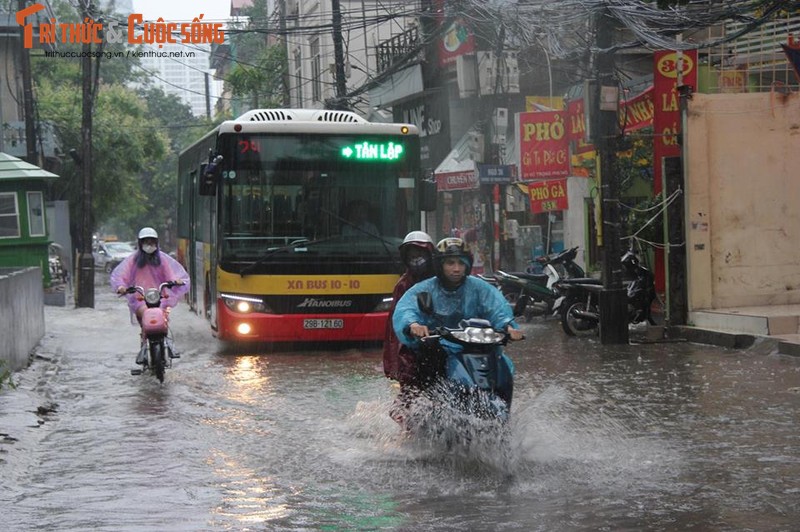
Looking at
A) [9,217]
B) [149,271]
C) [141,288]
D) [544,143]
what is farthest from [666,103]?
[9,217]

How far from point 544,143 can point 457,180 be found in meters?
6.90

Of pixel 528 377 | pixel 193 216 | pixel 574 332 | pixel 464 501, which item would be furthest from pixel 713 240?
pixel 464 501

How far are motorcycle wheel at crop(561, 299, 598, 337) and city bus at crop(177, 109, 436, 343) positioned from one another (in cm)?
327

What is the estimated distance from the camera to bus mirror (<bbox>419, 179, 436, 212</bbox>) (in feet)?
52.2

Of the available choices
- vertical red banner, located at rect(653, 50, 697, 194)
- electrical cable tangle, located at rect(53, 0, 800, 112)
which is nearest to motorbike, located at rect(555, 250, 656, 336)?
vertical red banner, located at rect(653, 50, 697, 194)

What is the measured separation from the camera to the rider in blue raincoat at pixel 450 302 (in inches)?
305

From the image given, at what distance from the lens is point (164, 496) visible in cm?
711

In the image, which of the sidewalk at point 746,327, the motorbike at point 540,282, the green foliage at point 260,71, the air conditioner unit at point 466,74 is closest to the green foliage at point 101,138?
the green foliage at point 260,71

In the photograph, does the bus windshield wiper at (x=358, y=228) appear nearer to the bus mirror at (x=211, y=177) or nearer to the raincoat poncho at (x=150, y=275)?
the bus mirror at (x=211, y=177)

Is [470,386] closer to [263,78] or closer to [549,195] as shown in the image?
[549,195]

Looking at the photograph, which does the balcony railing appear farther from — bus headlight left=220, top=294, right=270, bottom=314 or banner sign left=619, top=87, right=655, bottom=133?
bus headlight left=220, top=294, right=270, bottom=314

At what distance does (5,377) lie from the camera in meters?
11.2

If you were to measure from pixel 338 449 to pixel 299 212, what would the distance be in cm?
727

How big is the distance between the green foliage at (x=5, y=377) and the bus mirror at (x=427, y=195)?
Answer: 6.23 metres
